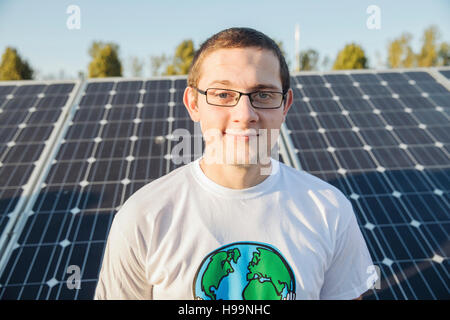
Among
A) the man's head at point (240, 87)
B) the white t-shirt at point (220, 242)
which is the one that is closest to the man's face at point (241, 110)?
the man's head at point (240, 87)

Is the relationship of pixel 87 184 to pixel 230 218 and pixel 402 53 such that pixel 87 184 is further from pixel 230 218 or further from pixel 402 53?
pixel 402 53

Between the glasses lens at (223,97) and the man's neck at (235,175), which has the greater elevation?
the glasses lens at (223,97)

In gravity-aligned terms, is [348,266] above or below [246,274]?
below

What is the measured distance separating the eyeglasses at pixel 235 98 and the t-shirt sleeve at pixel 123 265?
0.96 meters

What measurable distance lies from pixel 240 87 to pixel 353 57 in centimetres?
2825

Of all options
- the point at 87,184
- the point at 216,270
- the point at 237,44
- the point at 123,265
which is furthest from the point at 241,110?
the point at 87,184

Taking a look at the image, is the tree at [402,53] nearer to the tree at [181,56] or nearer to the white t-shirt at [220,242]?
the tree at [181,56]

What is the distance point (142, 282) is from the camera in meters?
2.12

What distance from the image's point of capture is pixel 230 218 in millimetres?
2068

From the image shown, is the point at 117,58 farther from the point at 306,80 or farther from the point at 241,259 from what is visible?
the point at 241,259

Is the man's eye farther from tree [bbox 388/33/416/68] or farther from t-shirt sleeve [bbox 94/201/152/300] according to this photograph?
tree [bbox 388/33/416/68]

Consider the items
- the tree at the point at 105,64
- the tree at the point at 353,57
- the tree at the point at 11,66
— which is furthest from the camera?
the tree at the point at 353,57

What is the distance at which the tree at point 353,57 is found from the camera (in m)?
26.4

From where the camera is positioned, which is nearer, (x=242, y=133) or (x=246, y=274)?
(x=242, y=133)
